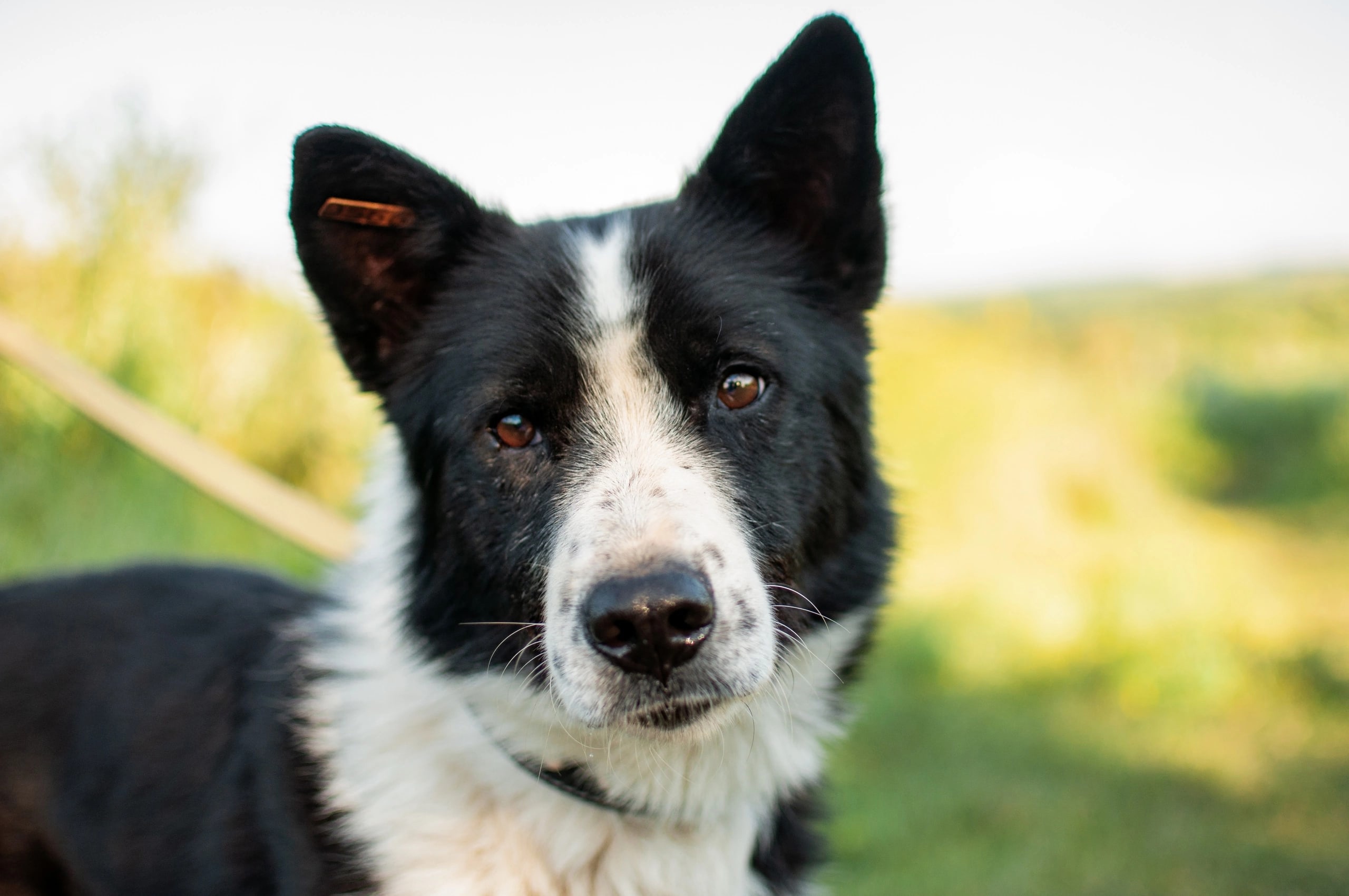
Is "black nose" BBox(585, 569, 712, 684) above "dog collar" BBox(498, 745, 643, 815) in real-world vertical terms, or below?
above

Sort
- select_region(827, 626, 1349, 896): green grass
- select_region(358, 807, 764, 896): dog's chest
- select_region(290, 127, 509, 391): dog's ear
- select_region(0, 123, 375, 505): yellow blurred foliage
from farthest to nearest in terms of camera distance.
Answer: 1. select_region(0, 123, 375, 505): yellow blurred foliage
2. select_region(827, 626, 1349, 896): green grass
3. select_region(290, 127, 509, 391): dog's ear
4. select_region(358, 807, 764, 896): dog's chest

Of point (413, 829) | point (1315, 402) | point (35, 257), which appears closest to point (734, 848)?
point (413, 829)

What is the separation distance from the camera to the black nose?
1.70 metres

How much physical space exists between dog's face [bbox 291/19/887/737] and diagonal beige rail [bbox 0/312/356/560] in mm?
1620

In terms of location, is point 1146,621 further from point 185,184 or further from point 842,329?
point 185,184

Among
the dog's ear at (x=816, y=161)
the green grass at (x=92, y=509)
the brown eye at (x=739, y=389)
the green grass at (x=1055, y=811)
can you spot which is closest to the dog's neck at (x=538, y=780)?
the brown eye at (x=739, y=389)

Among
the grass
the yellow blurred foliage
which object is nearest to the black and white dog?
the grass

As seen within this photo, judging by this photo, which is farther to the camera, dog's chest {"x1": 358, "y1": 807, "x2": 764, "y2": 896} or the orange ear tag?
the orange ear tag

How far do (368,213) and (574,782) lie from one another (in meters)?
1.41

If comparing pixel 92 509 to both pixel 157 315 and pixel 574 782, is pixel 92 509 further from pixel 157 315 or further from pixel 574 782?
pixel 574 782

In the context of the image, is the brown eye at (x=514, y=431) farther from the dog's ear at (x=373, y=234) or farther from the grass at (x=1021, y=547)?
the grass at (x=1021, y=547)

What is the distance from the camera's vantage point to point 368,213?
7.37 feet

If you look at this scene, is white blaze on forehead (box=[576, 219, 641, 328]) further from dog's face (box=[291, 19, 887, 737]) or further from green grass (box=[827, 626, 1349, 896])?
green grass (box=[827, 626, 1349, 896])

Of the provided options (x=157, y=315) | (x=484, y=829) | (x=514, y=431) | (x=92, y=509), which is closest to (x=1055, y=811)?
(x=484, y=829)
